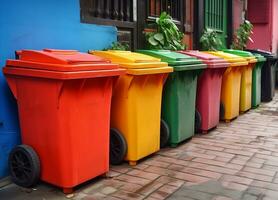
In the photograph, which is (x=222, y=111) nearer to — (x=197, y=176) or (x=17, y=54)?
(x=197, y=176)

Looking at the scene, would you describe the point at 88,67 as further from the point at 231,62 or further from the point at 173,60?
the point at 231,62

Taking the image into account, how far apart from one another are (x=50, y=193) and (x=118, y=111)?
1189 mm

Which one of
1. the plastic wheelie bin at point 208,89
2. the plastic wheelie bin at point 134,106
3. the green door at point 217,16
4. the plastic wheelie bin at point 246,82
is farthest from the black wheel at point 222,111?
the green door at point 217,16

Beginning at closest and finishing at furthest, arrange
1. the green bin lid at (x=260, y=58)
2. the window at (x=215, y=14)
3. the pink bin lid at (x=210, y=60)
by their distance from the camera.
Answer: the pink bin lid at (x=210, y=60)
the green bin lid at (x=260, y=58)
the window at (x=215, y=14)

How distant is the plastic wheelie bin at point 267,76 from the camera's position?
28.6 feet

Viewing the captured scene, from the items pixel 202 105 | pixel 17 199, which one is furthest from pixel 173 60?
pixel 17 199

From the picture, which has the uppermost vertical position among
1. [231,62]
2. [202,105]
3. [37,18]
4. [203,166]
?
[37,18]

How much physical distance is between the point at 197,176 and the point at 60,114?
1.65 metres

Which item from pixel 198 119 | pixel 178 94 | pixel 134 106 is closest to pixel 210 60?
Result: pixel 198 119

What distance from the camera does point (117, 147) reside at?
4.30 m

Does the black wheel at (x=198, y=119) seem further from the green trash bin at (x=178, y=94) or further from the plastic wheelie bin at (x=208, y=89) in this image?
the green trash bin at (x=178, y=94)

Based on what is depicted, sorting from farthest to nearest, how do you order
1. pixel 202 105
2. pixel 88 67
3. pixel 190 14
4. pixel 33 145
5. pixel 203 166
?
1. pixel 190 14
2. pixel 202 105
3. pixel 203 166
4. pixel 33 145
5. pixel 88 67

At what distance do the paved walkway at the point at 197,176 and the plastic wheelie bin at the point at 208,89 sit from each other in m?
0.31

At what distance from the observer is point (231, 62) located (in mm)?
6457
